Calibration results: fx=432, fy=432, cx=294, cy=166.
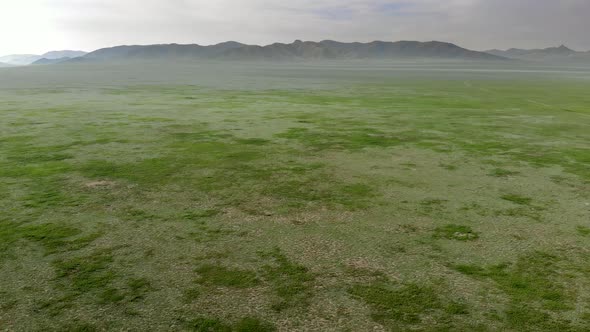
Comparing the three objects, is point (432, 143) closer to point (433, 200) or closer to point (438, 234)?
point (433, 200)

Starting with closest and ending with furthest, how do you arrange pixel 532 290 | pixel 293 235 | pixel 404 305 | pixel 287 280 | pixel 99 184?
pixel 404 305 → pixel 532 290 → pixel 287 280 → pixel 293 235 → pixel 99 184

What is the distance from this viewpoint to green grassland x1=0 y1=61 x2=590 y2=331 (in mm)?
3674

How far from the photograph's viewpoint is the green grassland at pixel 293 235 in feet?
12.1

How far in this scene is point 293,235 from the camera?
17.5 feet

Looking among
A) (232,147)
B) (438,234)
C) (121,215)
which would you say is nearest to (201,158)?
(232,147)

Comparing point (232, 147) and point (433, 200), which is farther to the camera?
point (232, 147)

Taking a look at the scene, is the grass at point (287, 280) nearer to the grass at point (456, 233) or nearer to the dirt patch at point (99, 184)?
the grass at point (456, 233)

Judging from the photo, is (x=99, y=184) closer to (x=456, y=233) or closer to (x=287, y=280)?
(x=287, y=280)

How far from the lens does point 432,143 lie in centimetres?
1146

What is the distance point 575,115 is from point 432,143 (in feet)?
34.5

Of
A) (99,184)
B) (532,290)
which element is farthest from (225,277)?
(99,184)

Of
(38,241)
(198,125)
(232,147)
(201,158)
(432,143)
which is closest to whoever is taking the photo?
(38,241)

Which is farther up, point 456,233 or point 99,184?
point 99,184

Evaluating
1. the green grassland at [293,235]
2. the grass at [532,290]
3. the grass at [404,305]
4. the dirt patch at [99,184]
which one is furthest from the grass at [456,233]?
the dirt patch at [99,184]
